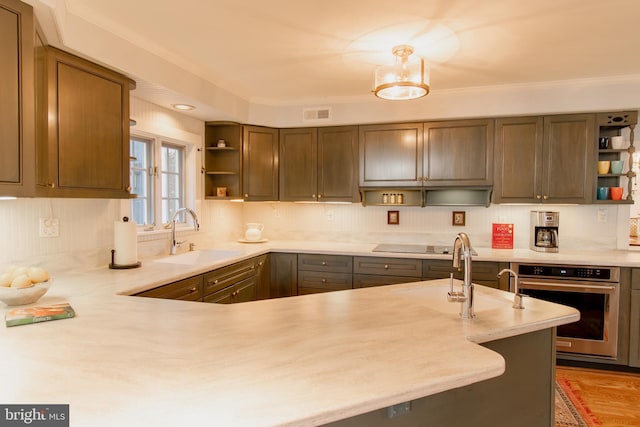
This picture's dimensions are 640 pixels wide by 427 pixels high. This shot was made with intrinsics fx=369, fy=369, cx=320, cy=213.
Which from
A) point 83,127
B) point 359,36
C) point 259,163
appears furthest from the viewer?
point 259,163

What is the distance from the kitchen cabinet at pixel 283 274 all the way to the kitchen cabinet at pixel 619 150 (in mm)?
2804

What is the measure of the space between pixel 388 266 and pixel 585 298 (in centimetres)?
158

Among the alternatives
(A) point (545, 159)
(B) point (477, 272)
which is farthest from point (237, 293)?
(A) point (545, 159)

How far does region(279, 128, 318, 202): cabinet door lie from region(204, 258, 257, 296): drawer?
0.91 meters

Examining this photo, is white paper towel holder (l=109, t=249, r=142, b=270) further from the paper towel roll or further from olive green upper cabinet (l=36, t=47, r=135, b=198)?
olive green upper cabinet (l=36, t=47, r=135, b=198)

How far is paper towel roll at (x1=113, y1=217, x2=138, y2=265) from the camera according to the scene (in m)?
2.49

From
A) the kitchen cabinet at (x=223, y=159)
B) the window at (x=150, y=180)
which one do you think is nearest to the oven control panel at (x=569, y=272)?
the kitchen cabinet at (x=223, y=159)

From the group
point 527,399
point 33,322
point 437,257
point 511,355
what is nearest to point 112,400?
point 33,322

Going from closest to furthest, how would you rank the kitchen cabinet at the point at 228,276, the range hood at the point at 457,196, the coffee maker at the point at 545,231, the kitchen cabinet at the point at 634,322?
the kitchen cabinet at the point at 228,276 → the kitchen cabinet at the point at 634,322 → the coffee maker at the point at 545,231 → the range hood at the point at 457,196

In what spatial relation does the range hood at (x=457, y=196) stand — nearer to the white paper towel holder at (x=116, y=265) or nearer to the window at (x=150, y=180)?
the window at (x=150, y=180)

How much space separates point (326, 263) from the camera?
3.57 meters

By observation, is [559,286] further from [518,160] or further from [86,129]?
[86,129]

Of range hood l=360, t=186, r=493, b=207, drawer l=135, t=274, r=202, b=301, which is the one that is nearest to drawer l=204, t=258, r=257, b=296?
drawer l=135, t=274, r=202, b=301

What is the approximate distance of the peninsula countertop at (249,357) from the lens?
2.65 feet
